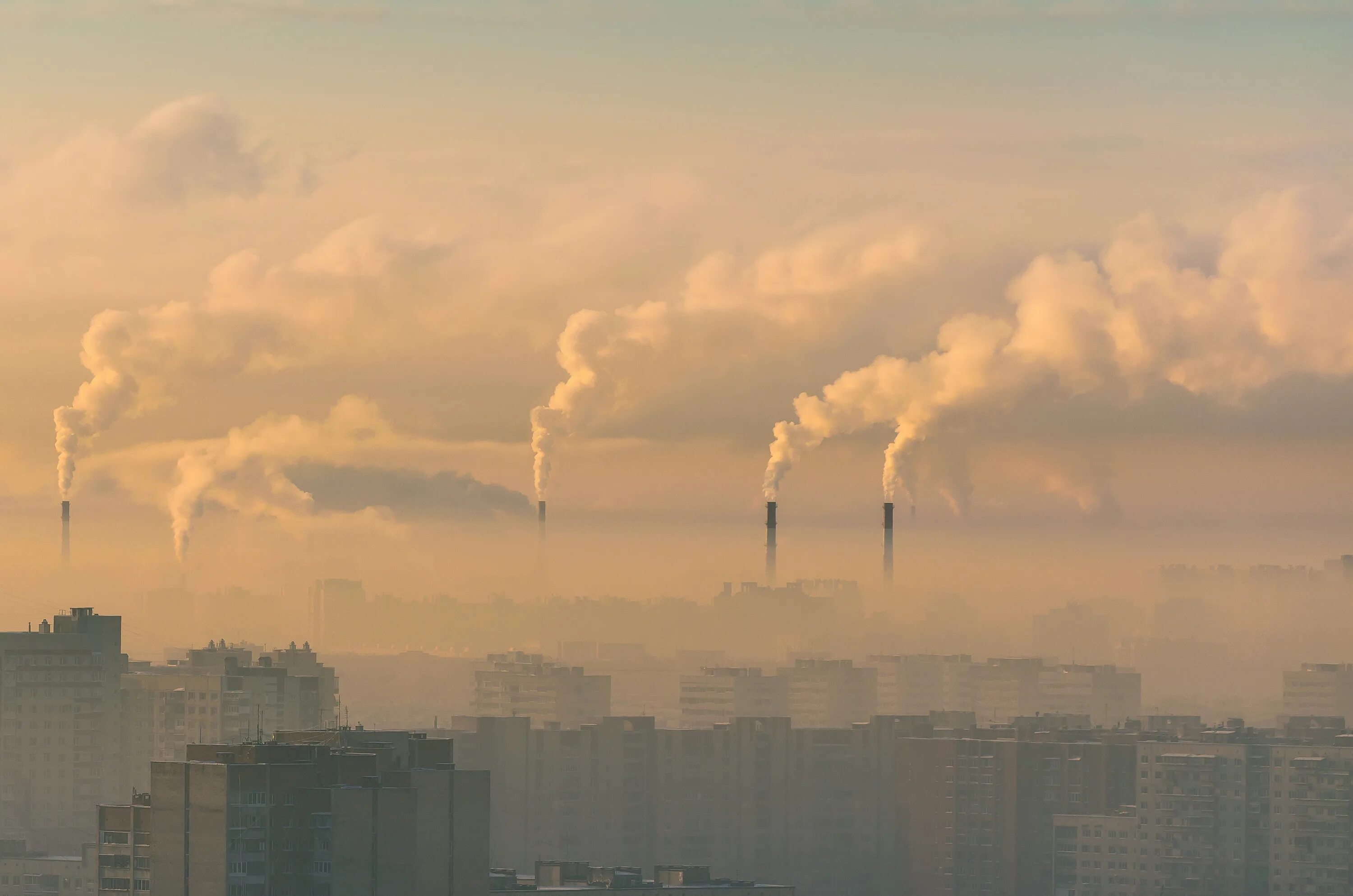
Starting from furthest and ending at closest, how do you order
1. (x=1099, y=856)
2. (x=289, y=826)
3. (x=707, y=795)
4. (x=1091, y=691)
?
1. (x=1091, y=691)
2. (x=707, y=795)
3. (x=1099, y=856)
4. (x=289, y=826)

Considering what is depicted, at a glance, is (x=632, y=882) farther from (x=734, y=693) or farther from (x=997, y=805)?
(x=734, y=693)

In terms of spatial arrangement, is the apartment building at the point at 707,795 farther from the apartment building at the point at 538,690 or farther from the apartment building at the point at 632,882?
the apartment building at the point at 632,882

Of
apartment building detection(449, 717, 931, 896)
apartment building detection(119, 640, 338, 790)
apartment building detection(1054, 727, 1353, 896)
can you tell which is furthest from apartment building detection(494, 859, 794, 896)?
apartment building detection(119, 640, 338, 790)

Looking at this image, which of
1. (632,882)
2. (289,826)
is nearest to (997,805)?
(632,882)

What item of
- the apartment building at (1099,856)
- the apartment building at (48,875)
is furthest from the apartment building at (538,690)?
the apartment building at (48,875)

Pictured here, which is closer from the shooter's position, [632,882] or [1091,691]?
[632,882]

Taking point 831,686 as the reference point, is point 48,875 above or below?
below

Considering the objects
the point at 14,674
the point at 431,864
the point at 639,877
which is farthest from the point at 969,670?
the point at 431,864
